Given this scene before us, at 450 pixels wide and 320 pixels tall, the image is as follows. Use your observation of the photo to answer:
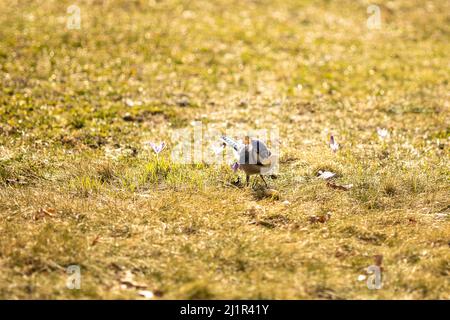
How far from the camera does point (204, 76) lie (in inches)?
391

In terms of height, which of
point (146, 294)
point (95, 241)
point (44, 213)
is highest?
point (44, 213)

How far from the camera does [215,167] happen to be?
591cm

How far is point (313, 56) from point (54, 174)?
6807 mm

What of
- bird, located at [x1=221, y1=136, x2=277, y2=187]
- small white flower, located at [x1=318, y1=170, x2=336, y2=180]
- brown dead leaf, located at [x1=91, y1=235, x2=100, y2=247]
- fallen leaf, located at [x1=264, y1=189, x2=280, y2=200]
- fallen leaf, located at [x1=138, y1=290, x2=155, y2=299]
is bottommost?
fallen leaf, located at [x1=138, y1=290, x2=155, y2=299]

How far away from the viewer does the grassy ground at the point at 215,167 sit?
4.18 m

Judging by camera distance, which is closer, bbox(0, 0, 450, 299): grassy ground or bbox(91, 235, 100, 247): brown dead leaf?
bbox(0, 0, 450, 299): grassy ground

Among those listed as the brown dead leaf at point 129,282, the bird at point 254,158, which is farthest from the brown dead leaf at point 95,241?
the bird at point 254,158

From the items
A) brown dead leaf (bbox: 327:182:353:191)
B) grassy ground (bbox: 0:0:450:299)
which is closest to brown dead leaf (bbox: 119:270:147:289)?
grassy ground (bbox: 0:0:450:299)

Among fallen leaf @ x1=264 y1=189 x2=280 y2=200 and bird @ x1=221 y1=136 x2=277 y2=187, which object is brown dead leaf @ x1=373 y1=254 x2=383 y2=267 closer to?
fallen leaf @ x1=264 y1=189 x2=280 y2=200

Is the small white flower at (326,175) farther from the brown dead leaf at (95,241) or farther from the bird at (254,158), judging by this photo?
the brown dead leaf at (95,241)

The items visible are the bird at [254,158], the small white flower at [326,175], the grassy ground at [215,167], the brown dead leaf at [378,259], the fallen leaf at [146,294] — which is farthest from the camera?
the small white flower at [326,175]

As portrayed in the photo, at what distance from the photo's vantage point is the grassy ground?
418 centimetres

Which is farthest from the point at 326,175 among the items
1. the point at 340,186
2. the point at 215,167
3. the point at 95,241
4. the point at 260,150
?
the point at 95,241

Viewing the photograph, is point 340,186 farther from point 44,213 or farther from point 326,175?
point 44,213
